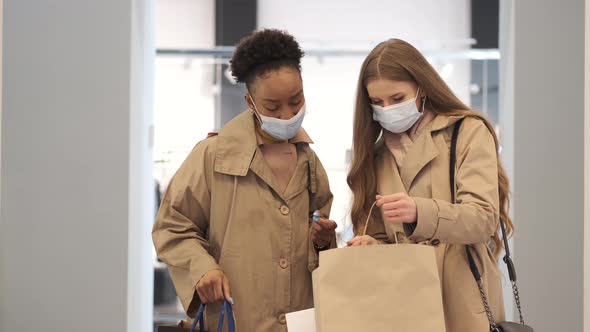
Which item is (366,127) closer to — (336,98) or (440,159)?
(440,159)

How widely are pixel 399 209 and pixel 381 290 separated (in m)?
0.19

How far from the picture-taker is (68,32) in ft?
13.6

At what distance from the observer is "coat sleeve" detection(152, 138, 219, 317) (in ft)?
8.22

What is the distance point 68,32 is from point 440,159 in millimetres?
2410

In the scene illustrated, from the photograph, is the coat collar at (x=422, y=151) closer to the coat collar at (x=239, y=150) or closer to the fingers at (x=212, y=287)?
the coat collar at (x=239, y=150)

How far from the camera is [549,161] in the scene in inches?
168

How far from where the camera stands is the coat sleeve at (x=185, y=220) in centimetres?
251

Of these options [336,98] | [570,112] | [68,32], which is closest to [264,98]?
[68,32]

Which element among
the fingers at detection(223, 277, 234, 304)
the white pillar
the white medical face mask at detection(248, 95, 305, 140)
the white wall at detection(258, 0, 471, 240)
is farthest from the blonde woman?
the white wall at detection(258, 0, 471, 240)

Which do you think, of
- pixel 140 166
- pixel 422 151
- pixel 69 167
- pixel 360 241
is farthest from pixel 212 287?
pixel 140 166

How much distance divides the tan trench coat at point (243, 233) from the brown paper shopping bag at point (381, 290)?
1.66ft

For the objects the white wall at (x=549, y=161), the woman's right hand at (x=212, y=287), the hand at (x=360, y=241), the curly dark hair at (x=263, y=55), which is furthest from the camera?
the white wall at (x=549, y=161)

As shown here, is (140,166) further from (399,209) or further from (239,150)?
(399,209)

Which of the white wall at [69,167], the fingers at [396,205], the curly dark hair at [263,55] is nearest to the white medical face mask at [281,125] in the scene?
the curly dark hair at [263,55]
